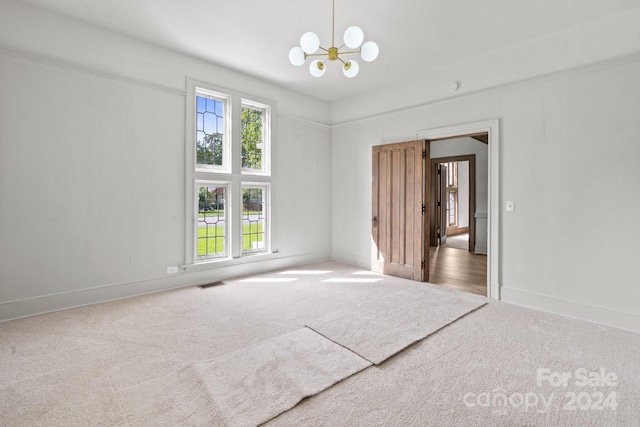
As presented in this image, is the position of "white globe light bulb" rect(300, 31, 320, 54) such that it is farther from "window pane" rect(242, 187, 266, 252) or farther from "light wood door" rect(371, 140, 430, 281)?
"window pane" rect(242, 187, 266, 252)

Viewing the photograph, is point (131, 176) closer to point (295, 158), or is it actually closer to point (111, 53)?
point (111, 53)

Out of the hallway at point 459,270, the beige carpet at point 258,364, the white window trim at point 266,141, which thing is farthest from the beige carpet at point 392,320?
the white window trim at point 266,141

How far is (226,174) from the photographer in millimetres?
4676

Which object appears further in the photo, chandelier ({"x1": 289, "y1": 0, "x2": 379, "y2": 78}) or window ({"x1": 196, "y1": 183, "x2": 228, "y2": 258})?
window ({"x1": 196, "y1": 183, "x2": 228, "y2": 258})

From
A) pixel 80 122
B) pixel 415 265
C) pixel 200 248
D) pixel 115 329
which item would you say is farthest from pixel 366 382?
pixel 80 122

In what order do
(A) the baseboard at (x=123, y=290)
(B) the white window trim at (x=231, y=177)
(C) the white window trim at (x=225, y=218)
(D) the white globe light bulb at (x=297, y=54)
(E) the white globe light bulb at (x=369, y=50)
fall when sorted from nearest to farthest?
(E) the white globe light bulb at (x=369, y=50) < (D) the white globe light bulb at (x=297, y=54) < (A) the baseboard at (x=123, y=290) < (B) the white window trim at (x=231, y=177) < (C) the white window trim at (x=225, y=218)

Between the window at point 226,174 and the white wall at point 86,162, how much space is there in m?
0.17

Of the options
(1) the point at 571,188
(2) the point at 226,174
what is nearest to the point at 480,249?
(1) the point at 571,188

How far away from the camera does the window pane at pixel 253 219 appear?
5.01m

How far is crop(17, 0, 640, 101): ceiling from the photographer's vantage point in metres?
3.02

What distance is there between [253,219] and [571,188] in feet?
13.9

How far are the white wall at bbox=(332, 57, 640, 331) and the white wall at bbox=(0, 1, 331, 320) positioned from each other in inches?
155

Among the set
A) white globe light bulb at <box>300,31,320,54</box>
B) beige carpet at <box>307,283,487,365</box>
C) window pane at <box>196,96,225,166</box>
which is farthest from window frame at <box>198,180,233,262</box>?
white globe light bulb at <box>300,31,320,54</box>

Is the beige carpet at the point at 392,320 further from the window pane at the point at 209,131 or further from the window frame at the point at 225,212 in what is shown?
the window pane at the point at 209,131
